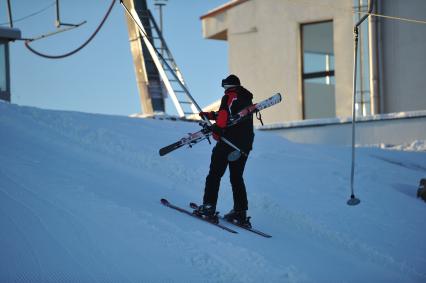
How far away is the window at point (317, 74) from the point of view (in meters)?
23.4

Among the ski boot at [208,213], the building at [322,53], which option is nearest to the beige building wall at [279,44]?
the building at [322,53]

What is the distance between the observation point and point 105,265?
801 centimetres

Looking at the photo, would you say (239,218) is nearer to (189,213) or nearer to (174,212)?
(189,213)

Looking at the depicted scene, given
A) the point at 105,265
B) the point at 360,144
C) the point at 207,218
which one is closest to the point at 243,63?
the point at 360,144

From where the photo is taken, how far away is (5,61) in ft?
76.3

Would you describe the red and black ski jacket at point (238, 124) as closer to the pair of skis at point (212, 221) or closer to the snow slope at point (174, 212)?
the pair of skis at point (212, 221)

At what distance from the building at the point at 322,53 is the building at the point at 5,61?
5942 mm

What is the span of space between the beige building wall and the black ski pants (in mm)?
12421

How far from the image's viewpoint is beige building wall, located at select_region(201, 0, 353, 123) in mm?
22375

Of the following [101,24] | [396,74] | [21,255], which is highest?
[101,24]

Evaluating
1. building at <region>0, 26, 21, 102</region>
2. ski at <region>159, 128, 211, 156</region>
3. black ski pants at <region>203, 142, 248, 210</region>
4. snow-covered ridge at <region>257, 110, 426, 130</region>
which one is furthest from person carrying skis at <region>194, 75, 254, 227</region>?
building at <region>0, 26, 21, 102</region>

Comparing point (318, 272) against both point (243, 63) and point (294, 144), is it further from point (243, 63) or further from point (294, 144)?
point (243, 63)

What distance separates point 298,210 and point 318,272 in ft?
8.70

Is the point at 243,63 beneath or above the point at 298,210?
above
